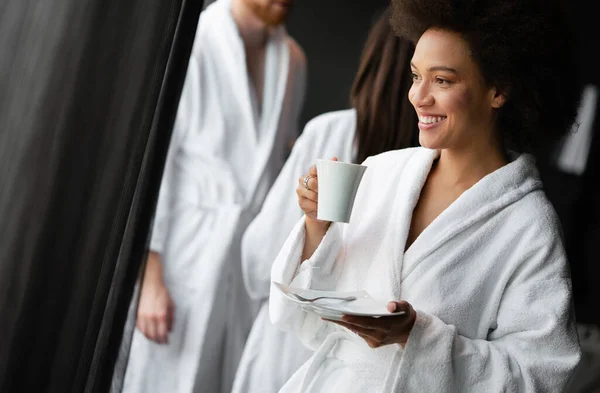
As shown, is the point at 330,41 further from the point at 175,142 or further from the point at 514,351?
the point at 514,351

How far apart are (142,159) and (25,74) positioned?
30 centimetres

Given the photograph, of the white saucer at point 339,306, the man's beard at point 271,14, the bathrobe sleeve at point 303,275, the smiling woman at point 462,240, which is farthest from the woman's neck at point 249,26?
the white saucer at point 339,306

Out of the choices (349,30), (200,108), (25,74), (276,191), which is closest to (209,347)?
(276,191)

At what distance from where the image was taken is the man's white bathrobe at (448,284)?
4.27 ft

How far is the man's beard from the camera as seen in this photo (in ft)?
7.07

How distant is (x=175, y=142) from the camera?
6.95 ft

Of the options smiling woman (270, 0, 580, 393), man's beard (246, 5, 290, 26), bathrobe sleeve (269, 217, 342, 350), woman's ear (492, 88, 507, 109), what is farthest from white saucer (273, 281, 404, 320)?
man's beard (246, 5, 290, 26)

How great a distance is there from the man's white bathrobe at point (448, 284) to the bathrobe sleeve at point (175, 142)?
743mm

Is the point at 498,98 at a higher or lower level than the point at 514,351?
higher

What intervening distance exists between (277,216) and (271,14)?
56 centimetres

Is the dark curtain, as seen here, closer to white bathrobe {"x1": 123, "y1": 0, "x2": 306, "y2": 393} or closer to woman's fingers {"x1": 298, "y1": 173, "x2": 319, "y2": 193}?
woman's fingers {"x1": 298, "y1": 173, "x2": 319, "y2": 193}

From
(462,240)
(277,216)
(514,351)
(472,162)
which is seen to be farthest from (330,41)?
(514,351)

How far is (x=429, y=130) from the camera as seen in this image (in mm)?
1365

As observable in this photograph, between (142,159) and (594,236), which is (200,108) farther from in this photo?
(594,236)
